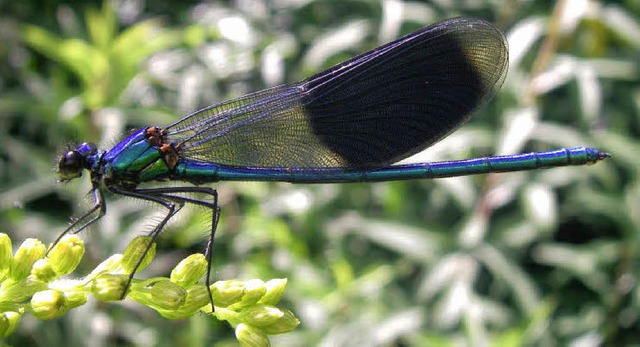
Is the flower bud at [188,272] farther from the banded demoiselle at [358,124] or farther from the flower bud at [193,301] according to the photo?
the banded demoiselle at [358,124]

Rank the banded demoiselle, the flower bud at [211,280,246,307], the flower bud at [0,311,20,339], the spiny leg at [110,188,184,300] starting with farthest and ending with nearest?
the banded demoiselle
the spiny leg at [110,188,184,300]
the flower bud at [211,280,246,307]
the flower bud at [0,311,20,339]

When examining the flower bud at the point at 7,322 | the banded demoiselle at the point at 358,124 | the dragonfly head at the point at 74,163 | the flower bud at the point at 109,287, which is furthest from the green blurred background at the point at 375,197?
the flower bud at the point at 7,322

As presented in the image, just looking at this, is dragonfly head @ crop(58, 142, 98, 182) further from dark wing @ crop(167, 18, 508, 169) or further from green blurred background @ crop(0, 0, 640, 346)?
green blurred background @ crop(0, 0, 640, 346)

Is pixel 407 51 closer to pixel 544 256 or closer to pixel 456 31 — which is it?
pixel 456 31

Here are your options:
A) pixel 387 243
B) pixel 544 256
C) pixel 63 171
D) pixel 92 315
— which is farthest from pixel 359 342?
pixel 63 171

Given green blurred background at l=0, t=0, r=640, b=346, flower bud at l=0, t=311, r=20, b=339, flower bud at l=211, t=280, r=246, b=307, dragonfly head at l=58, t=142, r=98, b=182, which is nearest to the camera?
flower bud at l=0, t=311, r=20, b=339

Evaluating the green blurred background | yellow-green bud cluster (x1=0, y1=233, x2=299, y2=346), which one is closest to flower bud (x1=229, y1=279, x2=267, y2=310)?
yellow-green bud cluster (x1=0, y1=233, x2=299, y2=346)
